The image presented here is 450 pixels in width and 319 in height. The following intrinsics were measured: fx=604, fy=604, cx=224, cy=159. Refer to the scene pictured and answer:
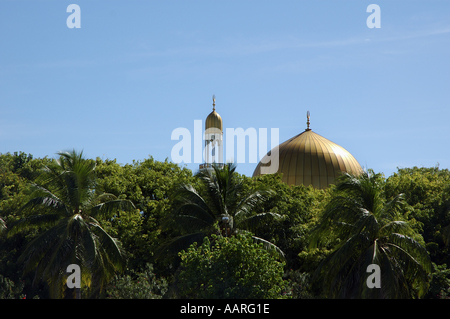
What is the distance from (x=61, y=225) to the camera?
889 inches

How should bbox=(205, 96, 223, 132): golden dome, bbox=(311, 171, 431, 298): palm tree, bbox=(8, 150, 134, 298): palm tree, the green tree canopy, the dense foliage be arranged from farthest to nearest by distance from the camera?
1. bbox=(205, 96, 223, 132): golden dome
2. bbox=(8, 150, 134, 298): palm tree
3. the dense foliage
4. bbox=(311, 171, 431, 298): palm tree
5. the green tree canopy

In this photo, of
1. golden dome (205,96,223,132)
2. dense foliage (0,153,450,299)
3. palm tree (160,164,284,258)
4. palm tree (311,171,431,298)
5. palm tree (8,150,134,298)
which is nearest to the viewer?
palm tree (311,171,431,298)

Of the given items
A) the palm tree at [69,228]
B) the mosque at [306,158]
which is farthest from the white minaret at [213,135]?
the palm tree at [69,228]

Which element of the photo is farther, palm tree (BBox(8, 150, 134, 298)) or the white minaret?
the white minaret

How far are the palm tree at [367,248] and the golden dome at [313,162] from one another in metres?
18.3

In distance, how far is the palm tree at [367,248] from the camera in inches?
798

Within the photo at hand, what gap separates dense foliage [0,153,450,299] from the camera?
20.7 metres

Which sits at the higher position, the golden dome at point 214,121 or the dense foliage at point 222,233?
the golden dome at point 214,121

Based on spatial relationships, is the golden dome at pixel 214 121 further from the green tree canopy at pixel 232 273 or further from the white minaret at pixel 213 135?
the green tree canopy at pixel 232 273

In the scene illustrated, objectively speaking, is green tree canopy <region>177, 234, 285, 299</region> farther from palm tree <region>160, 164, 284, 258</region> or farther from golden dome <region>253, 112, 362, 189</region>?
golden dome <region>253, 112, 362, 189</region>

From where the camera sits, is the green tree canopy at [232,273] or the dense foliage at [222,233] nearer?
the green tree canopy at [232,273]

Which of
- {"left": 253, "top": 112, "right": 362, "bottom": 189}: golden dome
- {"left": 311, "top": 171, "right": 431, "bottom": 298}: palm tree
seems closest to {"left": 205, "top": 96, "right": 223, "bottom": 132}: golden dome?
{"left": 253, "top": 112, "right": 362, "bottom": 189}: golden dome
